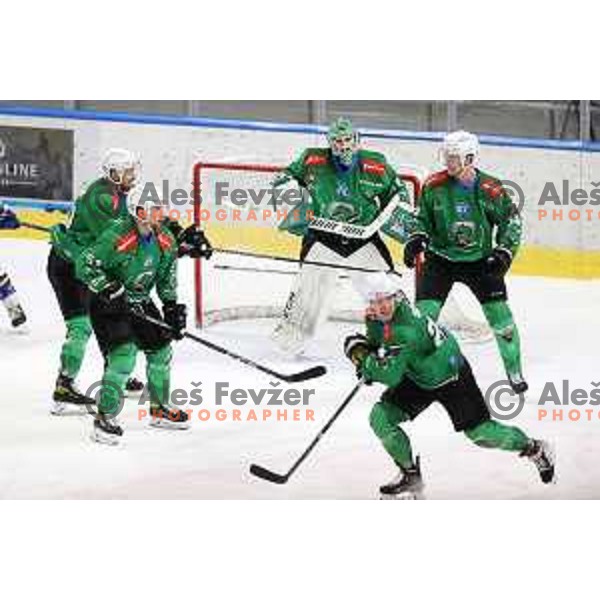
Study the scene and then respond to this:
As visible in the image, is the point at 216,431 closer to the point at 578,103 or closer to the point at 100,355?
the point at 100,355

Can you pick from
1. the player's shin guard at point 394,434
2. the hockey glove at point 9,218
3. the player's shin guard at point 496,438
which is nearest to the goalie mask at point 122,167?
the hockey glove at point 9,218

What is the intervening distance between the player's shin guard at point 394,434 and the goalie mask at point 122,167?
866mm

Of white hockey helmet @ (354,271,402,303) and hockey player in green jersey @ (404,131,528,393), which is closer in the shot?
white hockey helmet @ (354,271,402,303)

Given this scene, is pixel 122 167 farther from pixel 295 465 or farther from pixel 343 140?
pixel 295 465

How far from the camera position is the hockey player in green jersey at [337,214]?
3.17 m

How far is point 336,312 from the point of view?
312 centimetres

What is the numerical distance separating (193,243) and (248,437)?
1.69ft

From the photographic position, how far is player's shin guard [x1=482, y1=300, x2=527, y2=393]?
3.19m

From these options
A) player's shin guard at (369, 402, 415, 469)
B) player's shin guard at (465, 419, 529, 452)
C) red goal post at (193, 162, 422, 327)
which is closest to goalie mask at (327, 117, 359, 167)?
red goal post at (193, 162, 422, 327)

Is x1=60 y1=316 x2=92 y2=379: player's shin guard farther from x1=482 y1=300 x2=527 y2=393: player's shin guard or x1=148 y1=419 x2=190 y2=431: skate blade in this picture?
x1=482 y1=300 x2=527 y2=393: player's shin guard

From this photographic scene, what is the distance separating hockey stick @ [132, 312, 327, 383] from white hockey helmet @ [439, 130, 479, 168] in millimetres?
644

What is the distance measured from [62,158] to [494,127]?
1.12 meters
